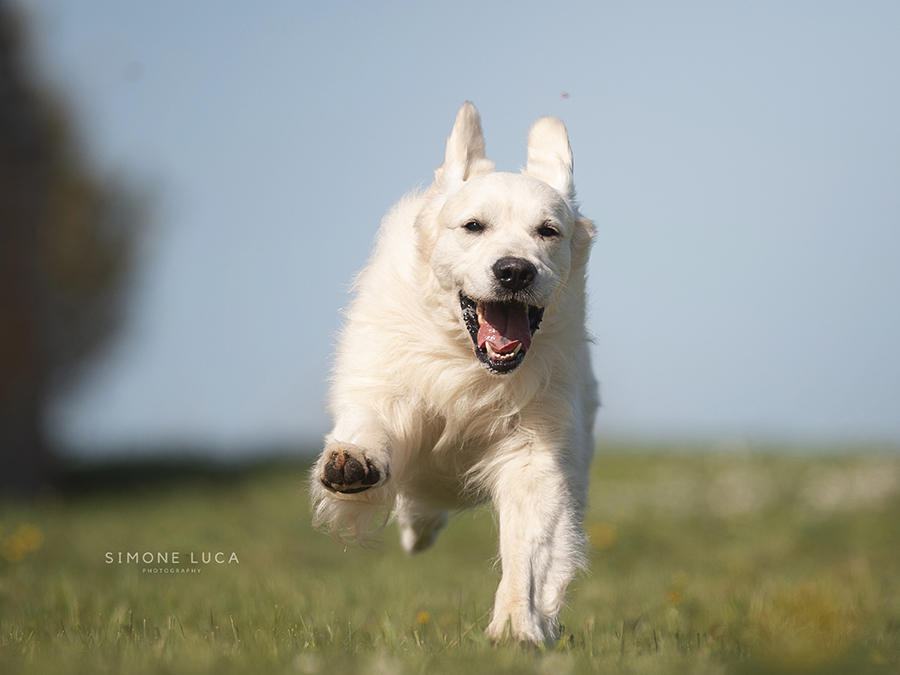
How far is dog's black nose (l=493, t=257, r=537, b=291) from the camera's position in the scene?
334 cm

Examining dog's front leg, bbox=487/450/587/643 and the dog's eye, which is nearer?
dog's front leg, bbox=487/450/587/643

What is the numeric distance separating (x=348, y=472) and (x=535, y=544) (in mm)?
806

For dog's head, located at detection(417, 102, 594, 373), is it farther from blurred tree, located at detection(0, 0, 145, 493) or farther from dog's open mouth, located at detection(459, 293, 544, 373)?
blurred tree, located at detection(0, 0, 145, 493)

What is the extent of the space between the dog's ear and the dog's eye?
40cm

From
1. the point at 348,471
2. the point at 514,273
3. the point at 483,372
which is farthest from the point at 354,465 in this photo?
the point at 514,273

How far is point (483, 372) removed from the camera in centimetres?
374

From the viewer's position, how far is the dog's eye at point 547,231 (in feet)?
11.9

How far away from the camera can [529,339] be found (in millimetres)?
3527

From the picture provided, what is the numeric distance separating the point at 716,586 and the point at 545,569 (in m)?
2.33

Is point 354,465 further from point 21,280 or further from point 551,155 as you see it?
point 21,280

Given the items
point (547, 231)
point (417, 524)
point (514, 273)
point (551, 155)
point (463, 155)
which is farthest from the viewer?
point (417, 524)

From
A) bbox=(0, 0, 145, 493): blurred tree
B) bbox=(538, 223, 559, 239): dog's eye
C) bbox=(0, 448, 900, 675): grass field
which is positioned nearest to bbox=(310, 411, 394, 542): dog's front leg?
bbox=(0, 448, 900, 675): grass field

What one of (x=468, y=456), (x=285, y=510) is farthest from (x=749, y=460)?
(x=468, y=456)

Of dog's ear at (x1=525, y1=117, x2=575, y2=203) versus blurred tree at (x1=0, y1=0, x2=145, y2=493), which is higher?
blurred tree at (x1=0, y1=0, x2=145, y2=493)
